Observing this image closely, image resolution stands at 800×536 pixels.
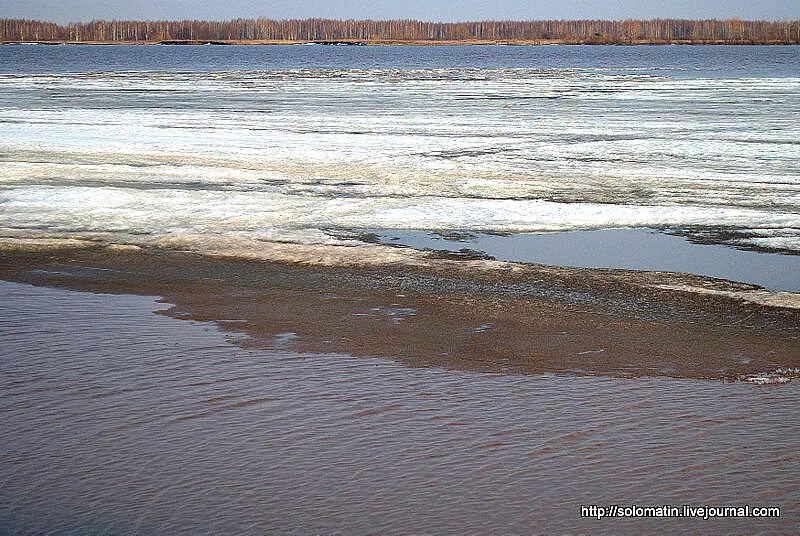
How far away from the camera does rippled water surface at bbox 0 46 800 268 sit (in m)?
10.1

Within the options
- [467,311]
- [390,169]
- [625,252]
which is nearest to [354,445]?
[467,311]

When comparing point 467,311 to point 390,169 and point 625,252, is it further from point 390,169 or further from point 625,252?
point 390,169

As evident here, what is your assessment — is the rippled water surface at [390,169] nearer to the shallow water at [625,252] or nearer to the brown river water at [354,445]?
the shallow water at [625,252]

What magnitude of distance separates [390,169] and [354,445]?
9867 mm

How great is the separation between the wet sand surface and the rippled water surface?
3.86ft

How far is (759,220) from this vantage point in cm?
1009

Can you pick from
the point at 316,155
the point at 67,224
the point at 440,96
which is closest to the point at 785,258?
the point at 67,224

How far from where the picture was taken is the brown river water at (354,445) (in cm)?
393

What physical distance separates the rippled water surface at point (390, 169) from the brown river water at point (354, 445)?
11.5ft

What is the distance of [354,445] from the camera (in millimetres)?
4570

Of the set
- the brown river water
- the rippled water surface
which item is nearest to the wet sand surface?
the brown river water

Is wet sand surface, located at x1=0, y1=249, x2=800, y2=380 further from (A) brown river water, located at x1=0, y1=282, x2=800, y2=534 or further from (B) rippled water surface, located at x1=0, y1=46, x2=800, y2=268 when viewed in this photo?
(B) rippled water surface, located at x1=0, y1=46, x2=800, y2=268

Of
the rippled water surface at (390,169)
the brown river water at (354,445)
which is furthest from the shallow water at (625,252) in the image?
the brown river water at (354,445)

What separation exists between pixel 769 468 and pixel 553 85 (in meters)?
36.3
